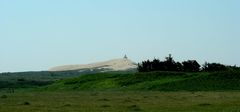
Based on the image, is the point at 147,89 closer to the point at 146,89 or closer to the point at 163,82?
the point at 146,89

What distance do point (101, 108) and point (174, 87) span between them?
34044mm

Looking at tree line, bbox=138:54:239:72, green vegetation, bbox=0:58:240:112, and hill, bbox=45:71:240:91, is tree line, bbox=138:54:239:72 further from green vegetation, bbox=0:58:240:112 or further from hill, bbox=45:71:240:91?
hill, bbox=45:71:240:91

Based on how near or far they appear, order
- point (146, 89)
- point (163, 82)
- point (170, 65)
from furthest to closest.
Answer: point (170, 65) < point (163, 82) < point (146, 89)

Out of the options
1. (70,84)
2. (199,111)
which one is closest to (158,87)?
(70,84)

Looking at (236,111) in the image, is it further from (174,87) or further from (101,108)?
(174,87)

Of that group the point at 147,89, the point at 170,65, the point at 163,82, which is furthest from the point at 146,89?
the point at 170,65

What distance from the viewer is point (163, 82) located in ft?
246

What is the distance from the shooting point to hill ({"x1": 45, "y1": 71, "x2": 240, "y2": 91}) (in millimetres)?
70625

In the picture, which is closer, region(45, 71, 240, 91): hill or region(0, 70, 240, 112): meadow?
region(0, 70, 240, 112): meadow

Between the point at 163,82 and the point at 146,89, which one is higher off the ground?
the point at 163,82

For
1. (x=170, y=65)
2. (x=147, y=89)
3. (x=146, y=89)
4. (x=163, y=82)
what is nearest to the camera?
(x=147, y=89)

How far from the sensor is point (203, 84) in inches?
2808

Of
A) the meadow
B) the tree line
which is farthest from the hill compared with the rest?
the tree line

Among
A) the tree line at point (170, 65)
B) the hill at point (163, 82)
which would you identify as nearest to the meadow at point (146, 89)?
the hill at point (163, 82)
